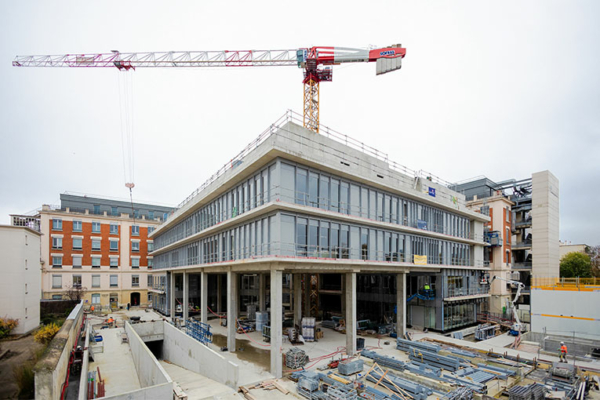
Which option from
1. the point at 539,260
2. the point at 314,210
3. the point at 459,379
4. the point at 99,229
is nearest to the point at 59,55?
the point at 99,229

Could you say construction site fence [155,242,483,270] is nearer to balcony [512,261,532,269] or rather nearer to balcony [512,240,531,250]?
balcony [512,261,532,269]

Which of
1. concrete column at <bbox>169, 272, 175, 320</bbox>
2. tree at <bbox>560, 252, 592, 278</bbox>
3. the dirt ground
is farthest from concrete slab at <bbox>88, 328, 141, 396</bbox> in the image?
tree at <bbox>560, 252, 592, 278</bbox>

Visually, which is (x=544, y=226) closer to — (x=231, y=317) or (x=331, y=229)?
(x=331, y=229)

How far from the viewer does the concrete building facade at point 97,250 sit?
4806 centimetres

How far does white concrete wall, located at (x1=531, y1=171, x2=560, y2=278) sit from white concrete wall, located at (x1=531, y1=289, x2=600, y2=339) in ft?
56.4

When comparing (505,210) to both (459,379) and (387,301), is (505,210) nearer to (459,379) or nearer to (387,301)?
(387,301)

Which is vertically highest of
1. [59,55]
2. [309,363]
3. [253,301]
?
[59,55]

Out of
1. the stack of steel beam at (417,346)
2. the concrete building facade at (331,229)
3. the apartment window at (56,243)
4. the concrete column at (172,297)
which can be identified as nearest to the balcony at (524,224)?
the concrete building facade at (331,229)

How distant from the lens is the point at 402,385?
1633 centimetres

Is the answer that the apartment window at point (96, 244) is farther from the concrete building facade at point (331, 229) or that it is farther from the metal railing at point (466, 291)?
the metal railing at point (466, 291)

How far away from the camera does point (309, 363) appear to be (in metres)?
20.7

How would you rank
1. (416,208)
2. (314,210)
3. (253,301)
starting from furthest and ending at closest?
(253,301) < (416,208) < (314,210)

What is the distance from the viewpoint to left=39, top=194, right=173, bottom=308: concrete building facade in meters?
48.1

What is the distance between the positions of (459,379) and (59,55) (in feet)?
235
